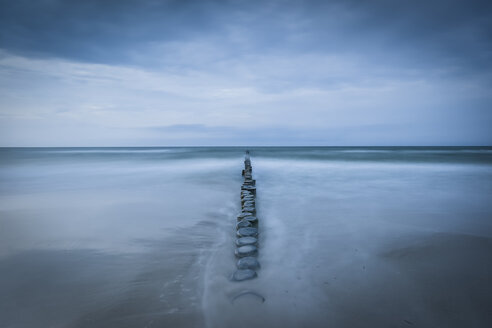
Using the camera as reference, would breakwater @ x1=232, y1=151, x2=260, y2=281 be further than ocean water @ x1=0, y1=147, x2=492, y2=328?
Yes

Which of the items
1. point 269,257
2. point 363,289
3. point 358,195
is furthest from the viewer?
point 358,195

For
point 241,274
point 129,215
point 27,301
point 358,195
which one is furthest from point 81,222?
point 358,195

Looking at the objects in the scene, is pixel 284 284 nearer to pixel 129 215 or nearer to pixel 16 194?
pixel 129 215

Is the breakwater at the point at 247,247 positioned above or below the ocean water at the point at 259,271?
above

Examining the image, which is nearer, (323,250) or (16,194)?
(323,250)

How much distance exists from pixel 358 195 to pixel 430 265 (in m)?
4.22

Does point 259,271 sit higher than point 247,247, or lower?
lower

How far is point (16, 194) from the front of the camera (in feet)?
23.0

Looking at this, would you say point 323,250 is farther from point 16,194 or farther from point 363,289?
point 16,194

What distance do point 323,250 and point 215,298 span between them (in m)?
1.56

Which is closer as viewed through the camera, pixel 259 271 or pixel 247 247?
pixel 259 271

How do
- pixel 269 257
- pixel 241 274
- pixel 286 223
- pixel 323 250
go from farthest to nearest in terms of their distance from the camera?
pixel 286 223
pixel 323 250
pixel 269 257
pixel 241 274

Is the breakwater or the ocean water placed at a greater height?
the breakwater

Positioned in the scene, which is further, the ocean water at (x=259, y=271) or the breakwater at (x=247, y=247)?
the breakwater at (x=247, y=247)
